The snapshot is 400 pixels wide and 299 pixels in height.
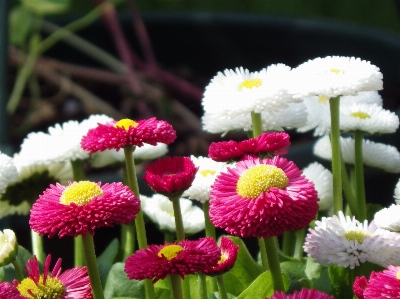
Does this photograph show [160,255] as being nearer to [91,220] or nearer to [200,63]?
[91,220]

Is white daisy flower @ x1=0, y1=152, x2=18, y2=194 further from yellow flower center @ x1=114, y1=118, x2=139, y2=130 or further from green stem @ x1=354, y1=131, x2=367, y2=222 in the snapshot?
green stem @ x1=354, y1=131, x2=367, y2=222

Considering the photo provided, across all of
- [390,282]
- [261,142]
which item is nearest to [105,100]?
[261,142]

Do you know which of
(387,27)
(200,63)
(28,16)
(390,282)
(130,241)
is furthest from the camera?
(387,27)

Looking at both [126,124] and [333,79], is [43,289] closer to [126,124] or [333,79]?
[126,124]

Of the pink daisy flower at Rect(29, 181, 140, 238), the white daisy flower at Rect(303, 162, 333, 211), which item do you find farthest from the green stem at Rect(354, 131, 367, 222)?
the pink daisy flower at Rect(29, 181, 140, 238)

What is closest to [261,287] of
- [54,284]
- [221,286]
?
[221,286]

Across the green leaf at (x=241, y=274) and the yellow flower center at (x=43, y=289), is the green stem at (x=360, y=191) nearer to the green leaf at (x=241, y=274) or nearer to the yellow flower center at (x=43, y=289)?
the green leaf at (x=241, y=274)
